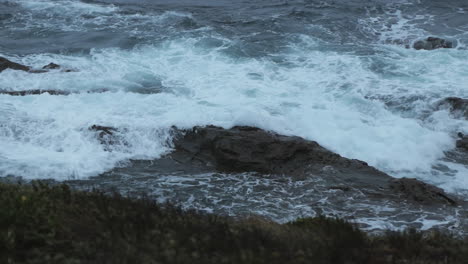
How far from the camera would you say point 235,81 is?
16.2 metres

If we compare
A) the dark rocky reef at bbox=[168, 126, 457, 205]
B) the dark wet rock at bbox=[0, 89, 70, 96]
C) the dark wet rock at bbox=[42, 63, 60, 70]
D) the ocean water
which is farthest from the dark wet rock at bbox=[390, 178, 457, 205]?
the dark wet rock at bbox=[42, 63, 60, 70]

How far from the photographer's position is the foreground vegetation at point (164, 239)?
4668 mm

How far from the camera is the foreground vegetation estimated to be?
4.67 meters

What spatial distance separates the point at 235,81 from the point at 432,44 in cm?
874

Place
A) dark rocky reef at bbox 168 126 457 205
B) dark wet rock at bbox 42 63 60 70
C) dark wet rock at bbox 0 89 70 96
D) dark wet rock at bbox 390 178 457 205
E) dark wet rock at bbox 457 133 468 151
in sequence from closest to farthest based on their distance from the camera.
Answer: dark wet rock at bbox 390 178 457 205 → dark rocky reef at bbox 168 126 457 205 → dark wet rock at bbox 457 133 468 151 → dark wet rock at bbox 0 89 70 96 → dark wet rock at bbox 42 63 60 70

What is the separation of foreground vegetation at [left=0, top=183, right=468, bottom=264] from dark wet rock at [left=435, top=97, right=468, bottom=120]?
8.65 m

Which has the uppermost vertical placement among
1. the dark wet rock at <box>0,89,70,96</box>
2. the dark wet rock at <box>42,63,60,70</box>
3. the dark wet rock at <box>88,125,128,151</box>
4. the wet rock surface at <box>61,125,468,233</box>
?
the dark wet rock at <box>42,63,60,70</box>

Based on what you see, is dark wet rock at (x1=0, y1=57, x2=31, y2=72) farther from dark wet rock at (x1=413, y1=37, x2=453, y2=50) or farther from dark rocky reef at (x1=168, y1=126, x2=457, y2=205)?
dark wet rock at (x1=413, y1=37, x2=453, y2=50)

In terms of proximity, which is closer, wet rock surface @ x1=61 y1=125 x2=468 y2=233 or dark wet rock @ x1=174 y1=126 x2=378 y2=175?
wet rock surface @ x1=61 y1=125 x2=468 y2=233

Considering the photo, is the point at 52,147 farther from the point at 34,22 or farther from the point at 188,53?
the point at 34,22

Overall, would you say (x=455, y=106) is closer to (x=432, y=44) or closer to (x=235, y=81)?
(x=235, y=81)

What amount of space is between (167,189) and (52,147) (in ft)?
10.9

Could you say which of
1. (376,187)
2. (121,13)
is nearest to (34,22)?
(121,13)

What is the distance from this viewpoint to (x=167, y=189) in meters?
9.73
